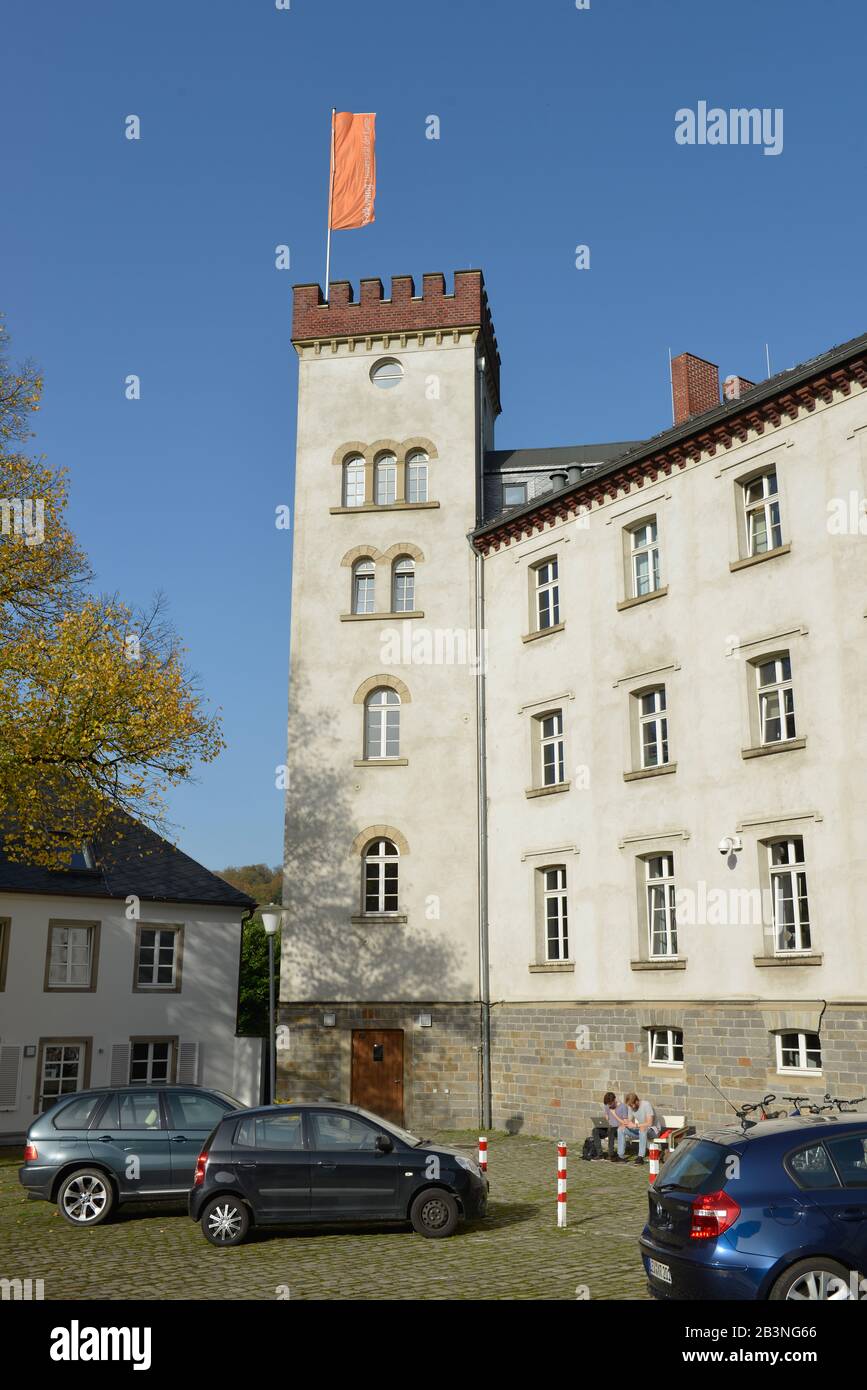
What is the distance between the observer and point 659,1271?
8.83 meters

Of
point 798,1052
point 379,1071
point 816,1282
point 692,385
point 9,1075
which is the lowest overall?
point 9,1075

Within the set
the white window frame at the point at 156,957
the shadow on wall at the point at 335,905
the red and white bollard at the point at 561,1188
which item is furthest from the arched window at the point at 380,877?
the red and white bollard at the point at 561,1188

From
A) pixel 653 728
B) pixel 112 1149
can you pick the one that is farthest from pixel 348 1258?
pixel 653 728

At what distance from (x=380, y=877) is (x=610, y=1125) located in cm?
905

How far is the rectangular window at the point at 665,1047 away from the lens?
21.6 metres

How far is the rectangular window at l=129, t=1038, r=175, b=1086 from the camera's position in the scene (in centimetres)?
3203

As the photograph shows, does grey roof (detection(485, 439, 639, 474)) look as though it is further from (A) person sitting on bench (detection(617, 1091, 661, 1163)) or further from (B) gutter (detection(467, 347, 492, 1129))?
(A) person sitting on bench (detection(617, 1091, 661, 1163))

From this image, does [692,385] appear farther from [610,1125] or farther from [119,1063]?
[119,1063]

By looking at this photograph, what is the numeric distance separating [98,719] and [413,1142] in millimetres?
11378

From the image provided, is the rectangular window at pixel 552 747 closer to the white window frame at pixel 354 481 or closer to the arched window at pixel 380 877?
the arched window at pixel 380 877

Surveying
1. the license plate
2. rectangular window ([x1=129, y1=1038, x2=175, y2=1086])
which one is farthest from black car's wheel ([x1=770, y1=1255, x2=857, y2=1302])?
rectangular window ([x1=129, y1=1038, x2=175, y2=1086])

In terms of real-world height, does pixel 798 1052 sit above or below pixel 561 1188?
above
